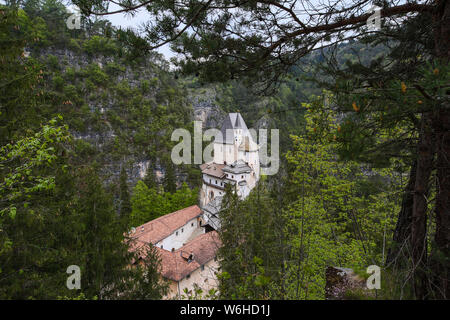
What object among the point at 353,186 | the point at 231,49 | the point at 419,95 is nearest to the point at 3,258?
the point at 231,49

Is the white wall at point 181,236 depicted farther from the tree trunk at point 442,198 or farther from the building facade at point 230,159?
the tree trunk at point 442,198

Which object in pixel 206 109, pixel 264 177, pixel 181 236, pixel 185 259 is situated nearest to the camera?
pixel 264 177

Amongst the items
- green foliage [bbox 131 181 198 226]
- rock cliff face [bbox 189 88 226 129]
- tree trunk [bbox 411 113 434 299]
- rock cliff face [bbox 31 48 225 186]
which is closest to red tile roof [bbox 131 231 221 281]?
tree trunk [bbox 411 113 434 299]

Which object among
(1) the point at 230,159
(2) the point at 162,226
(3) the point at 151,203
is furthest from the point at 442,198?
(1) the point at 230,159

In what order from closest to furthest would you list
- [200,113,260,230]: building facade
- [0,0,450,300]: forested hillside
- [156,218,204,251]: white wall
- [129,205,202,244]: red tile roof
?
[0,0,450,300]: forested hillside → [129,205,202,244]: red tile roof → [156,218,204,251]: white wall → [200,113,260,230]: building facade

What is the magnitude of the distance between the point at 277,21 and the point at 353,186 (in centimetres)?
519

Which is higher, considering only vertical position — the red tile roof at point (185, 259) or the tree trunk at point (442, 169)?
the tree trunk at point (442, 169)

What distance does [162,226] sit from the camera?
784 inches

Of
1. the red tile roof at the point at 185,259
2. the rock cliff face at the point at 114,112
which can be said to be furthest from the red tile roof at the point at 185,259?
the rock cliff face at the point at 114,112

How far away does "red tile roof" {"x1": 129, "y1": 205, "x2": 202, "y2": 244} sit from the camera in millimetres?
17919

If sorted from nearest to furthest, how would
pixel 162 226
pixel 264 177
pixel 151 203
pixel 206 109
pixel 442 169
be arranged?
pixel 442 169
pixel 264 177
pixel 162 226
pixel 151 203
pixel 206 109

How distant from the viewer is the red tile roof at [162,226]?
1792cm

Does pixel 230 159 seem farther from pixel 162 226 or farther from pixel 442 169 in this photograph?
pixel 442 169

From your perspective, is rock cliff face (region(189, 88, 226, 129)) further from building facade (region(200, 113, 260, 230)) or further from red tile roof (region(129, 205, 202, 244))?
red tile roof (region(129, 205, 202, 244))
